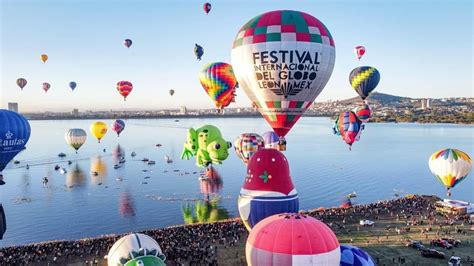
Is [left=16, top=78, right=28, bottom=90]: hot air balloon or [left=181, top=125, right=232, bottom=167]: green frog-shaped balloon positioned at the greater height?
[left=16, top=78, right=28, bottom=90]: hot air balloon

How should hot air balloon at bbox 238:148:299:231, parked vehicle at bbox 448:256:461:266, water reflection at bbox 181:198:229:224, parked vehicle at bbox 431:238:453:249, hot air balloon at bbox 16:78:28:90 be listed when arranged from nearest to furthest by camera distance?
hot air balloon at bbox 238:148:299:231
parked vehicle at bbox 448:256:461:266
parked vehicle at bbox 431:238:453:249
water reflection at bbox 181:198:229:224
hot air balloon at bbox 16:78:28:90

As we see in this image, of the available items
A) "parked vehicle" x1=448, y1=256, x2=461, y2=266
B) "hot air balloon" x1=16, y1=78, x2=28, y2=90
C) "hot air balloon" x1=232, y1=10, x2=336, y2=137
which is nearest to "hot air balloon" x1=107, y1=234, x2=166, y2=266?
"hot air balloon" x1=232, y1=10, x2=336, y2=137

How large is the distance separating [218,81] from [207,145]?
606 cm

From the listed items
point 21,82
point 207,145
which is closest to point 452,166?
point 207,145

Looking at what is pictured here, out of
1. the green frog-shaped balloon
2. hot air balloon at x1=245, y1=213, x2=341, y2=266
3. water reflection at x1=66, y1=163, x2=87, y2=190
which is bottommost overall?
water reflection at x1=66, y1=163, x2=87, y2=190

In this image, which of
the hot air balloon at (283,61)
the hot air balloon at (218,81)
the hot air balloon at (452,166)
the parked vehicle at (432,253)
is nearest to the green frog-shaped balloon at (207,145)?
the hot air balloon at (218,81)

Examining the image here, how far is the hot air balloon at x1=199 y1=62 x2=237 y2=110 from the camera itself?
119 ft

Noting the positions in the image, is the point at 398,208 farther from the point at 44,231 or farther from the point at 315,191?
the point at 44,231

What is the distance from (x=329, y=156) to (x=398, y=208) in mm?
38575

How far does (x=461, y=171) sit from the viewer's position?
29.3m

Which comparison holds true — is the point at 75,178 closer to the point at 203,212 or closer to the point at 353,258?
the point at 203,212

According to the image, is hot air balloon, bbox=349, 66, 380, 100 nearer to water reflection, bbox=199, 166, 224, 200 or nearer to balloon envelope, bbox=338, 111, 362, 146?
balloon envelope, bbox=338, 111, 362, 146

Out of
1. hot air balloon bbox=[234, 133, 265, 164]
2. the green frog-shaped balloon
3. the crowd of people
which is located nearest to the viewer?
the crowd of people

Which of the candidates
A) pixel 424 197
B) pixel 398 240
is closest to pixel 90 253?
pixel 398 240
